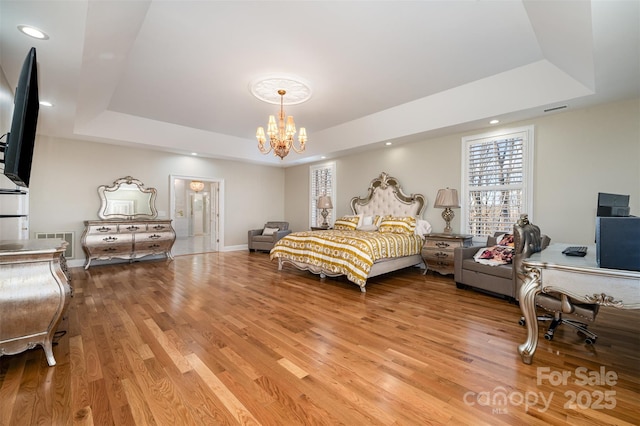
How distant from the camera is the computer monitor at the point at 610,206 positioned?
2217mm

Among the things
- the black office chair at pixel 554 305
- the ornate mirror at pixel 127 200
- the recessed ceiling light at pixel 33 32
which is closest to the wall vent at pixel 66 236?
the ornate mirror at pixel 127 200

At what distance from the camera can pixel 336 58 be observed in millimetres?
3225

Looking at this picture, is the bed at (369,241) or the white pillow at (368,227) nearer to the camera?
the bed at (369,241)

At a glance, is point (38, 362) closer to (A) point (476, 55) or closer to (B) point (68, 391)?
(B) point (68, 391)

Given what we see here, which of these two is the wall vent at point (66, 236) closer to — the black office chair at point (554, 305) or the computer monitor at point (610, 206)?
the black office chair at point (554, 305)

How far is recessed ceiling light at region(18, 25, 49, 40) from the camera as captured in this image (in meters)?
1.96

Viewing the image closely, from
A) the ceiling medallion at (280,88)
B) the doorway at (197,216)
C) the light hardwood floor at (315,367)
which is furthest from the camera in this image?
the doorway at (197,216)

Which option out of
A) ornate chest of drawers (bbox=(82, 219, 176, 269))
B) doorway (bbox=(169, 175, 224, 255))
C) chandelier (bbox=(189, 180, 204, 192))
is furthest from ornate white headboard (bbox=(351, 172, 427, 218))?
chandelier (bbox=(189, 180, 204, 192))

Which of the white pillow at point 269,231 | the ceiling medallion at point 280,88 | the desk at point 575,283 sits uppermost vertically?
the ceiling medallion at point 280,88

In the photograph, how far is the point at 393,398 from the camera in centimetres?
159

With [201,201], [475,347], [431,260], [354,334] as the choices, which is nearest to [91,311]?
[354,334]

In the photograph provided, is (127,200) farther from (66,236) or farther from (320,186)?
(320,186)

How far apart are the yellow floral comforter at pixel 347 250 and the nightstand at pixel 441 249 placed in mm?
242

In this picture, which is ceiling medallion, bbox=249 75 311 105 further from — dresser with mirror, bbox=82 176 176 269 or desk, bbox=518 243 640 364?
dresser with mirror, bbox=82 176 176 269
